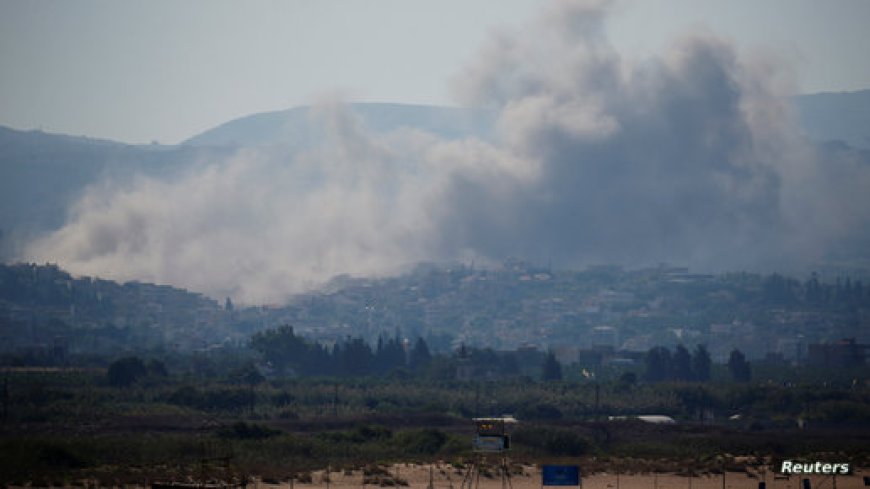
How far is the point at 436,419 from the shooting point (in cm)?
10581


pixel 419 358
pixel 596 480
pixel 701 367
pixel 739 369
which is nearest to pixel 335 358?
pixel 419 358

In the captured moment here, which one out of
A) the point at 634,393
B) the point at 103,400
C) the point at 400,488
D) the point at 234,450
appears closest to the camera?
the point at 400,488

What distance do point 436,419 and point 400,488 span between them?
40.8 metres

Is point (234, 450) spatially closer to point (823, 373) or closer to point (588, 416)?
point (588, 416)

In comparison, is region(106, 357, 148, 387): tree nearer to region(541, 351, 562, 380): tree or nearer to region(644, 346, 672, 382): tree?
region(541, 351, 562, 380): tree

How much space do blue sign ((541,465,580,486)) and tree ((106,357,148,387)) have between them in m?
72.2

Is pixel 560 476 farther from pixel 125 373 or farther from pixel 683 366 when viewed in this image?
pixel 683 366

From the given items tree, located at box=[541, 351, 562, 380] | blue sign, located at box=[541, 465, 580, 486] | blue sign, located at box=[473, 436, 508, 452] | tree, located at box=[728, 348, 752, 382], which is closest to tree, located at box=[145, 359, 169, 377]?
tree, located at box=[541, 351, 562, 380]

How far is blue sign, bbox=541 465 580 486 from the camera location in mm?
65438

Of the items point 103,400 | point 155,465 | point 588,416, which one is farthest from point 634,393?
point 155,465

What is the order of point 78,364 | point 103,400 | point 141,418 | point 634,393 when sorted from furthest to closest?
point 78,364 → point 634,393 → point 103,400 → point 141,418

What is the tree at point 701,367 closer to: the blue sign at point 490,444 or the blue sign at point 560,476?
the blue sign at point 560,476

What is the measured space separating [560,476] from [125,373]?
7638 cm

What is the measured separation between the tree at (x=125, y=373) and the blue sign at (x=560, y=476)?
72215 mm
